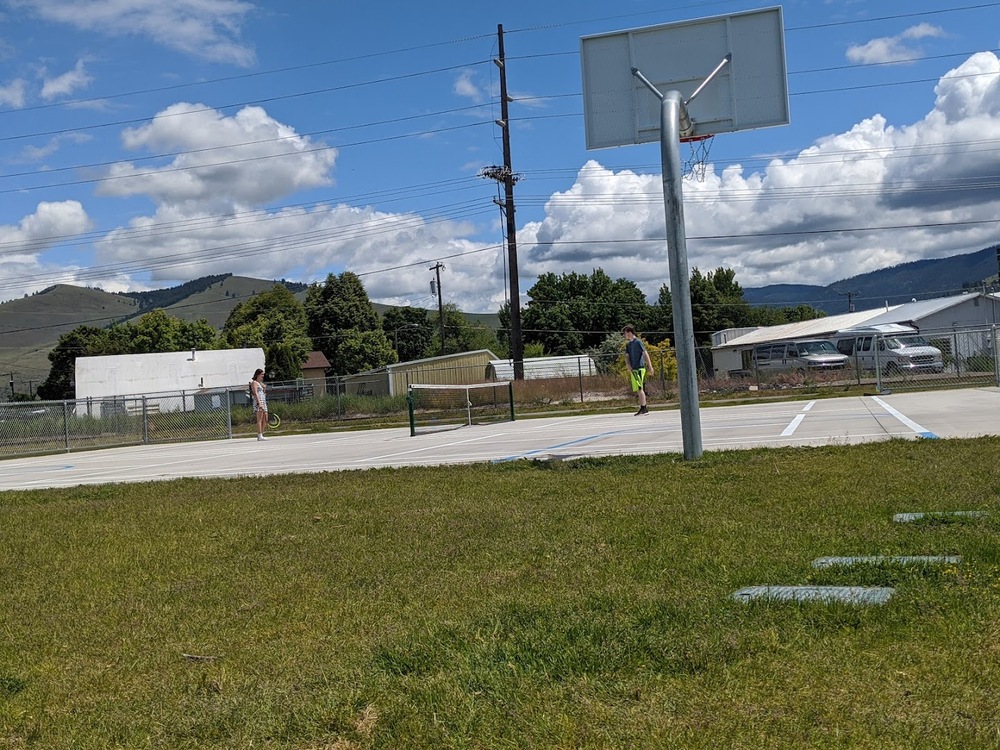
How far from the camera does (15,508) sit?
398 inches

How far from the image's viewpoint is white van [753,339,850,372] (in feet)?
120

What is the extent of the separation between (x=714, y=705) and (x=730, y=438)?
34.3ft

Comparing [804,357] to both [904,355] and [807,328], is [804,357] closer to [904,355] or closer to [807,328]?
[904,355]

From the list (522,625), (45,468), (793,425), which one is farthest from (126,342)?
(522,625)

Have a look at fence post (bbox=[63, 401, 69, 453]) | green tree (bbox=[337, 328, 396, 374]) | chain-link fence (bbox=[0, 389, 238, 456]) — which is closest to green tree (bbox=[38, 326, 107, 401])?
green tree (bbox=[337, 328, 396, 374])

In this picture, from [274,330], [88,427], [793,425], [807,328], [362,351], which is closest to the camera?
[793,425]

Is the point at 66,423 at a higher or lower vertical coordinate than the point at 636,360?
lower

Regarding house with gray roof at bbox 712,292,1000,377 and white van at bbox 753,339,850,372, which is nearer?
white van at bbox 753,339,850,372

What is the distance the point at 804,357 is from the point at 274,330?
2755 inches

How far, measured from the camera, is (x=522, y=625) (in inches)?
161

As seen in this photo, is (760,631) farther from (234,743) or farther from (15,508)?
(15,508)

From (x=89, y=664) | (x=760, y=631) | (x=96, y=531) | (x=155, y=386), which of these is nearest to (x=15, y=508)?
(x=96, y=531)

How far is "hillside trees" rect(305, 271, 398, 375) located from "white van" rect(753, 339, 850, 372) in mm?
63983

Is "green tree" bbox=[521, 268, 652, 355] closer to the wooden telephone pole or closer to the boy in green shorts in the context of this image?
the wooden telephone pole
